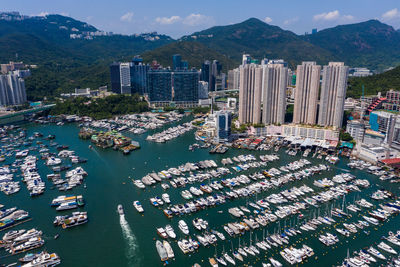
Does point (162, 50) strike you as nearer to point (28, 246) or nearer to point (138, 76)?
point (138, 76)

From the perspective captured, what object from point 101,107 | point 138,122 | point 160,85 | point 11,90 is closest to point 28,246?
point 138,122

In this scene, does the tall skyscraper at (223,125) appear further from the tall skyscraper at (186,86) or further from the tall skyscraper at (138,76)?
the tall skyscraper at (138,76)

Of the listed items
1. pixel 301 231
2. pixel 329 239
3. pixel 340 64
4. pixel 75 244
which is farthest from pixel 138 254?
pixel 340 64

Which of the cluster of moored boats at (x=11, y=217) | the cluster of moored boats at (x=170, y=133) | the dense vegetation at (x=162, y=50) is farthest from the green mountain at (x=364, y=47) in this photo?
the cluster of moored boats at (x=11, y=217)

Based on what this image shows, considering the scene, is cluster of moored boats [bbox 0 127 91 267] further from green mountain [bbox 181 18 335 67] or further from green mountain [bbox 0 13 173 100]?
green mountain [bbox 181 18 335 67]

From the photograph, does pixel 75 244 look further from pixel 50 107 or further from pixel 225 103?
pixel 225 103

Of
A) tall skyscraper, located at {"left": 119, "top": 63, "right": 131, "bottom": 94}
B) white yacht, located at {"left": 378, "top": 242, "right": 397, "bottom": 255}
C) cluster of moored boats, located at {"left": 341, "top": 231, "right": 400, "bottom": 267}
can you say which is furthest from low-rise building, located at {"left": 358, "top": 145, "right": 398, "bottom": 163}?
tall skyscraper, located at {"left": 119, "top": 63, "right": 131, "bottom": 94}
